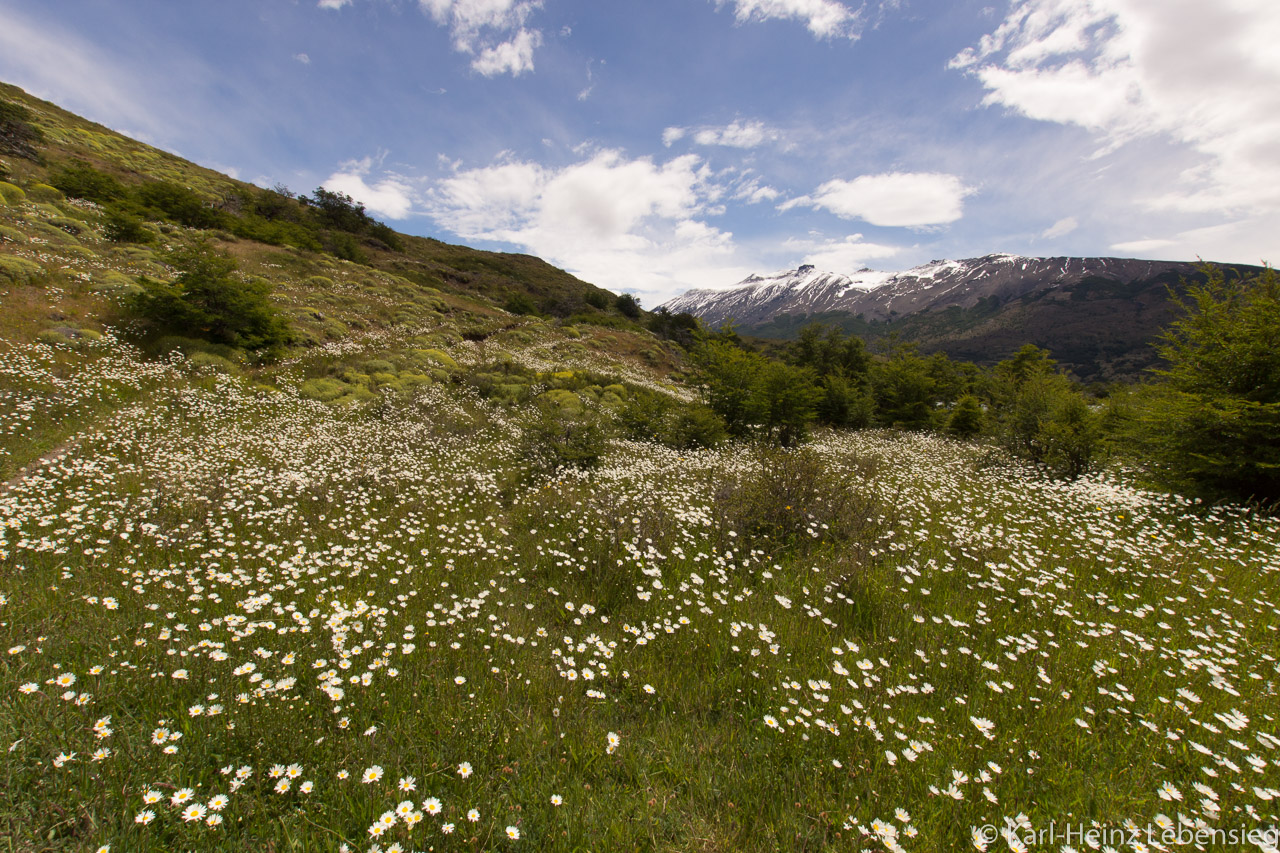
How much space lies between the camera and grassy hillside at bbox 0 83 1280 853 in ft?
7.11

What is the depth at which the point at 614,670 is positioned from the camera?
338cm

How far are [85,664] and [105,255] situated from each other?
2676cm

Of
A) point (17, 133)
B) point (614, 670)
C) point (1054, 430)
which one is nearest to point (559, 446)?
point (614, 670)

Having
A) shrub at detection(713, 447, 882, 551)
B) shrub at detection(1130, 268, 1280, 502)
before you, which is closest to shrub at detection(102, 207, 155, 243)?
shrub at detection(713, 447, 882, 551)

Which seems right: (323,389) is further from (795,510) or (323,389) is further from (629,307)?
(629,307)

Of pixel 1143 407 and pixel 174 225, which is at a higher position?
pixel 174 225

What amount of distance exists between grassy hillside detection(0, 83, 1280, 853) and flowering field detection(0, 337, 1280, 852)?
3cm

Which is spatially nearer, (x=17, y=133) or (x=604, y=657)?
(x=604, y=657)

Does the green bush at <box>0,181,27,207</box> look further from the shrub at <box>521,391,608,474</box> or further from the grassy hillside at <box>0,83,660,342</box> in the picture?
the shrub at <box>521,391,608,474</box>

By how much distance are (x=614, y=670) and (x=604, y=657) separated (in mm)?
208

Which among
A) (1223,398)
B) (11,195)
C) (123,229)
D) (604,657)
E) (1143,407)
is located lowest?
(604,657)

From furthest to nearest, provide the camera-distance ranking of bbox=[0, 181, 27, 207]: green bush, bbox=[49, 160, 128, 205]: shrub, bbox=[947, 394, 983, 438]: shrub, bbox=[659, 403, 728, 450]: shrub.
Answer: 1. bbox=[49, 160, 128, 205]: shrub
2. bbox=[947, 394, 983, 438]: shrub
3. bbox=[0, 181, 27, 207]: green bush
4. bbox=[659, 403, 728, 450]: shrub

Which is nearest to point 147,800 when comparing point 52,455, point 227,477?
point 227,477

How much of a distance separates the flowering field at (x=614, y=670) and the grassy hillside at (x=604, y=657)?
3 centimetres
